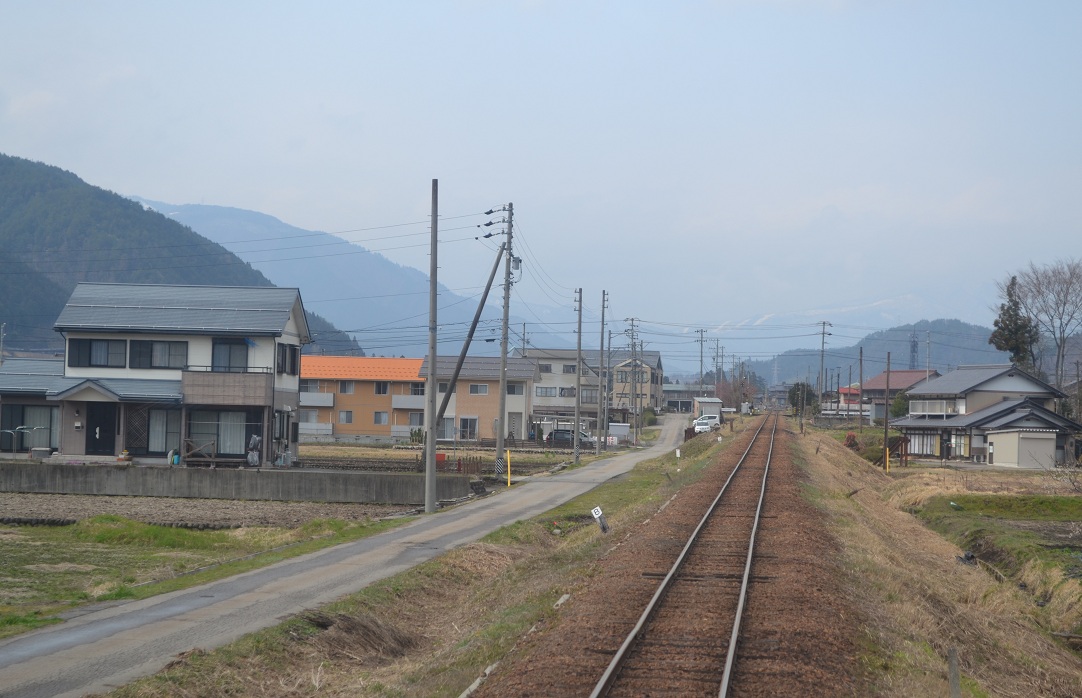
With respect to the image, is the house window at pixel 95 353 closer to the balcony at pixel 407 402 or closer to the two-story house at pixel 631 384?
the balcony at pixel 407 402

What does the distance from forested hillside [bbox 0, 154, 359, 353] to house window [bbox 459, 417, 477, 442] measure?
63.3 meters

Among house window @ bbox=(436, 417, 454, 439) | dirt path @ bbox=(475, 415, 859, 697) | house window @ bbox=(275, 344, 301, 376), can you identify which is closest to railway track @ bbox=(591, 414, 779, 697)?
dirt path @ bbox=(475, 415, 859, 697)

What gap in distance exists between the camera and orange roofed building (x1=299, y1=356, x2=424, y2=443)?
2493 inches

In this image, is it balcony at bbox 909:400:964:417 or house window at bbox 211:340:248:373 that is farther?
balcony at bbox 909:400:964:417

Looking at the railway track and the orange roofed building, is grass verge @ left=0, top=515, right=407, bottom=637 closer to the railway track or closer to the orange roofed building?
the railway track

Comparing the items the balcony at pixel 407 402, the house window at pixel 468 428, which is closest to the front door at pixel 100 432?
the balcony at pixel 407 402

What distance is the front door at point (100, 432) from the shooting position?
120 ft

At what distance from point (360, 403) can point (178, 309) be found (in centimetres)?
2568

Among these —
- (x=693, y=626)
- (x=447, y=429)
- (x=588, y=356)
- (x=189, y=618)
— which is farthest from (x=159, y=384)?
(x=588, y=356)

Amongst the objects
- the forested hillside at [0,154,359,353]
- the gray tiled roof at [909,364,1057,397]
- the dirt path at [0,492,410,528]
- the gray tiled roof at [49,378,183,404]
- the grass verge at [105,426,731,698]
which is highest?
the forested hillside at [0,154,359,353]

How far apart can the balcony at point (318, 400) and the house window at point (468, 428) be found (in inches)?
361

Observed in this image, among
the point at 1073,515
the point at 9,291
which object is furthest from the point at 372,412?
the point at 9,291

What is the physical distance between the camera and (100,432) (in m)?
36.8

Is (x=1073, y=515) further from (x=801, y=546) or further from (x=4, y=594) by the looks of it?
(x=4, y=594)
